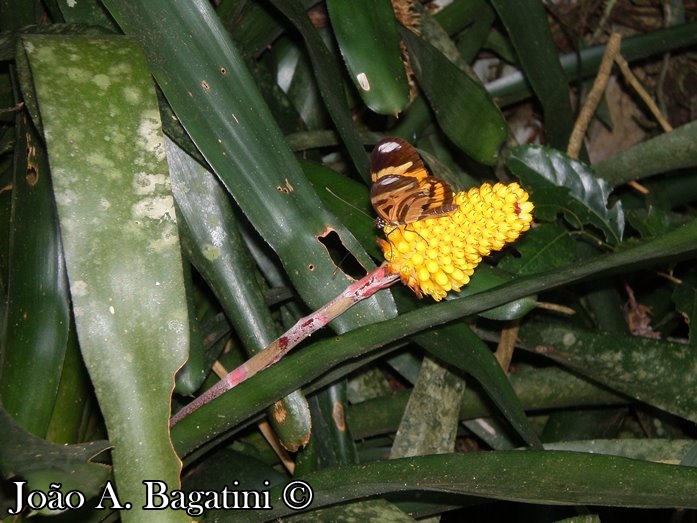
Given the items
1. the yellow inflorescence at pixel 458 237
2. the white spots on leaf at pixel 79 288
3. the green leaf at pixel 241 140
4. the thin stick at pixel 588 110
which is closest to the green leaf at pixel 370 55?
the green leaf at pixel 241 140

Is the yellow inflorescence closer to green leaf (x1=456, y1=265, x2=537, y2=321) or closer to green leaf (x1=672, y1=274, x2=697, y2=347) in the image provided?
green leaf (x1=456, y1=265, x2=537, y2=321)

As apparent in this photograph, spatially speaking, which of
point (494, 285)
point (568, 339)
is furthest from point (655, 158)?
point (494, 285)

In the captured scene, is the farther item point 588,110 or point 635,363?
point 588,110

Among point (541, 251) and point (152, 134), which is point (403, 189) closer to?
point (152, 134)

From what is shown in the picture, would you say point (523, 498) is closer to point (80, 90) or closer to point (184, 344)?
point (184, 344)

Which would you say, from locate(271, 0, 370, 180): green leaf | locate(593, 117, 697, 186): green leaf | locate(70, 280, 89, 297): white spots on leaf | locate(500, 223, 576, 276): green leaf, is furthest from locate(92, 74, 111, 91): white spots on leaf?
locate(593, 117, 697, 186): green leaf

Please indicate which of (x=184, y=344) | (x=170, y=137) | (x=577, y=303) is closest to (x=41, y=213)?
(x=170, y=137)

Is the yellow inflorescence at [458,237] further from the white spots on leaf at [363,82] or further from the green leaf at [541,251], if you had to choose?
the green leaf at [541,251]
